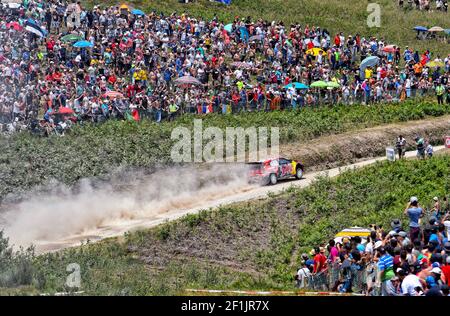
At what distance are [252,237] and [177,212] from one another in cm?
505

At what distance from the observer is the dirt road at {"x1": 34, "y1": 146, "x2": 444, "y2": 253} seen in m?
42.9

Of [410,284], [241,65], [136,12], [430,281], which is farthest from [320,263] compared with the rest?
[136,12]

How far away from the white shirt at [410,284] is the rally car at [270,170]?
2516 centimetres

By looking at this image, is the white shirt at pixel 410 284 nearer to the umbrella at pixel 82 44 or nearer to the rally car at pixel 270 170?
the rally car at pixel 270 170

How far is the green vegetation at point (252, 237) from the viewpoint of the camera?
117 feet

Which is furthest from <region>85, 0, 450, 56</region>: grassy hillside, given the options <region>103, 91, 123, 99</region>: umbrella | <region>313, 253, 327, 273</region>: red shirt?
<region>313, 253, 327, 273</region>: red shirt

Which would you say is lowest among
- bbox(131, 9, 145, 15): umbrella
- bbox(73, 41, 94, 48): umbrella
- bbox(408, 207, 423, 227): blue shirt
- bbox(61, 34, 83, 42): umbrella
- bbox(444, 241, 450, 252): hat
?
bbox(408, 207, 423, 227): blue shirt

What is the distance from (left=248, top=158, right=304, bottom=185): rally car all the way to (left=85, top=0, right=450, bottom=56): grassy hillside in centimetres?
2277

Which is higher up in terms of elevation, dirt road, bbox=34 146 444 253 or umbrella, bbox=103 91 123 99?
umbrella, bbox=103 91 123 99

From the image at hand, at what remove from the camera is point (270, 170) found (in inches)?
1994

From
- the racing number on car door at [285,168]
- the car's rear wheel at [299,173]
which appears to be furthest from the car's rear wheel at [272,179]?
the car's rear wheel at [299,173]

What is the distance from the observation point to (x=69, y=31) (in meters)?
60.5

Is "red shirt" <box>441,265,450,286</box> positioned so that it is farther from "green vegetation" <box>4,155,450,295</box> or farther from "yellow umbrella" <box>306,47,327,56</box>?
"yellow umbrella" <box>306,47,327,56</box>
